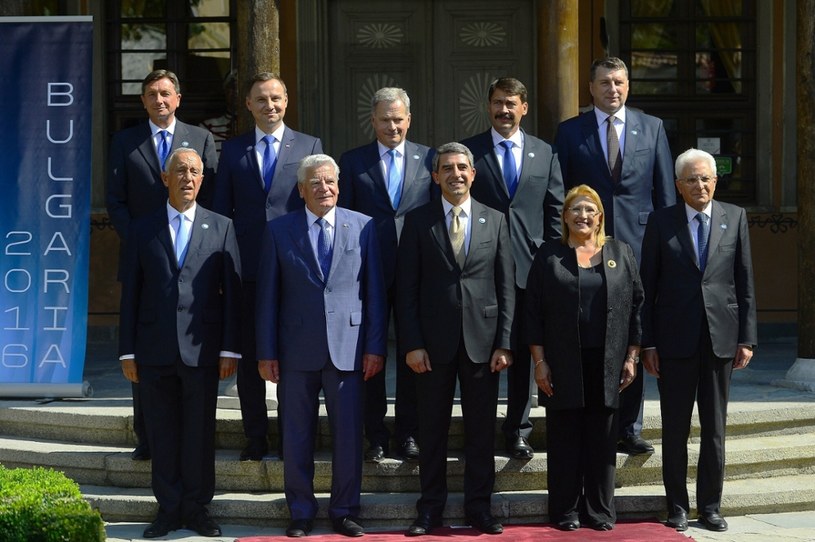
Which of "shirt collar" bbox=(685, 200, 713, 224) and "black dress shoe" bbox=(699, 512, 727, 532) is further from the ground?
"shirt collar" bbox=(685, 200, 713, 224)

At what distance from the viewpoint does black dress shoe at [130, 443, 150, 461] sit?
814 centimetres

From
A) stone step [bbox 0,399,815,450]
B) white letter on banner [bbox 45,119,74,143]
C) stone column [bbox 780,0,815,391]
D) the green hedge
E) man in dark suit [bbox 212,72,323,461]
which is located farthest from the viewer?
stone column [bbox 780,0,815,391]

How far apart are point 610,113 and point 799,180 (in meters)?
2.42

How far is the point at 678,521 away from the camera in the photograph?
7.58m

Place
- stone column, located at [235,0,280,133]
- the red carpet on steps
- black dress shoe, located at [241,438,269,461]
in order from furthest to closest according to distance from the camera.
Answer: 1. stone column, located at [235,0,280,133]
2. black dress shoe, located at [241,438,269,461]
3. the red carpet on steps

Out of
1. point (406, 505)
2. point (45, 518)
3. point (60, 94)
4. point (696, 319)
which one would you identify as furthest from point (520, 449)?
point (60, 94)

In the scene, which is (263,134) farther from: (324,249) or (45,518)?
(45,518)

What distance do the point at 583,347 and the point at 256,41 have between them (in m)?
3.06

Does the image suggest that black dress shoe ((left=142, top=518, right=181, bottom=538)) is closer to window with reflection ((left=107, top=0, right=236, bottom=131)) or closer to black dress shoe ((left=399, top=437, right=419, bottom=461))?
black dress shoe ((left=399, top=437, right=419, bottom=461))

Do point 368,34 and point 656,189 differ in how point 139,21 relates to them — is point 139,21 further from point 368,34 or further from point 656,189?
point 656,189

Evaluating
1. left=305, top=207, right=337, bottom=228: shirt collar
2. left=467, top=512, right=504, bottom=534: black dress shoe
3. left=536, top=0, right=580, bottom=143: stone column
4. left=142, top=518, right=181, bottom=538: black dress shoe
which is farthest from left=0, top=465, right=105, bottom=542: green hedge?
left=536, top=0, right=580, bottom=143: stone column

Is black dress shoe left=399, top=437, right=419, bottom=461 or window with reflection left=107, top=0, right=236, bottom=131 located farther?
window with reflection left=107, top=0, right=236, bottom=131

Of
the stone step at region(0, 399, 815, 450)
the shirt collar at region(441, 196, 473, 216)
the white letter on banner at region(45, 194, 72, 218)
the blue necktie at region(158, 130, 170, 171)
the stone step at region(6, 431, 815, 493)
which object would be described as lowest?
the stone step at region(6, 431, 815, 493)

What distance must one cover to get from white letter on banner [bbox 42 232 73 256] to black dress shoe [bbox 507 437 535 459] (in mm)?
3278
